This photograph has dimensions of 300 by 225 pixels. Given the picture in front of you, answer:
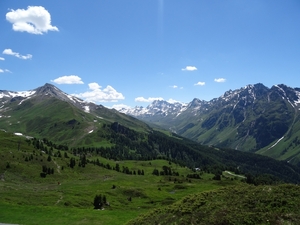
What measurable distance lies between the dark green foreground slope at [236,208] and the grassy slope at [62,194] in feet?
62.3

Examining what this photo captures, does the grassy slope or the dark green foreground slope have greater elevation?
the dark green foreground slope

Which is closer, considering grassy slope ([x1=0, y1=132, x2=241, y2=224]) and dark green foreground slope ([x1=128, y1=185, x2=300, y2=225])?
dark green foreground slope ([x1=128, y1=185, x2=300, y2=225])

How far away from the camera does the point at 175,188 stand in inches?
6033

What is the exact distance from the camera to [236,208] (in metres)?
27.4

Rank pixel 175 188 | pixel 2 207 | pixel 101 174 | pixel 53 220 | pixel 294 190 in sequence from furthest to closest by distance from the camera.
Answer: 1. pixel 101 174
2. pixel 175 188
3. pixel 2 207
4. pixel 53 220
5. pixel 294 190

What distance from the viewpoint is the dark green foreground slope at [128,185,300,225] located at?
25328 mm

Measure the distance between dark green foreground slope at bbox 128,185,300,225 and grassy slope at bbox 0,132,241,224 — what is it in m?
19.0

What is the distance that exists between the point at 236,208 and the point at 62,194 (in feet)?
247

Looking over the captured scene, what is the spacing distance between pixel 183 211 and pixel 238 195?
663 centimetres

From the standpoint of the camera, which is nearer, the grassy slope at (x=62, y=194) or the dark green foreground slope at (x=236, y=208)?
the dark green foreground slope at (x=236, y=208)

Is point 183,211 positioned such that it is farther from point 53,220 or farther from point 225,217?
point 53,220

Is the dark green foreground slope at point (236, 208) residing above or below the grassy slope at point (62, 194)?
above

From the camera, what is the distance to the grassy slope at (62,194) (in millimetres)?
47716

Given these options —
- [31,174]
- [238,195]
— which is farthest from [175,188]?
[238,195]
